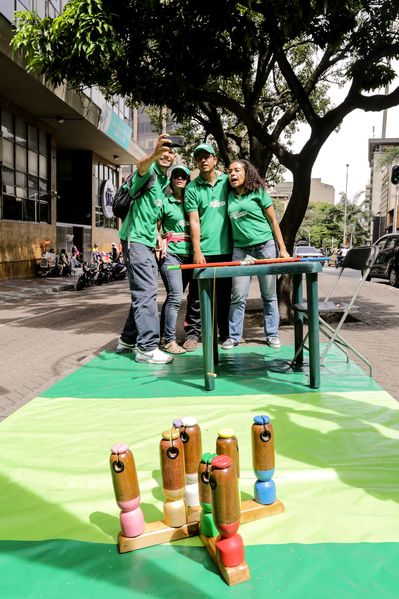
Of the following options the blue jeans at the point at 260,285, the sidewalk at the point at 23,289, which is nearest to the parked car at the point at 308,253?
the blue jeans at the point at 260,285

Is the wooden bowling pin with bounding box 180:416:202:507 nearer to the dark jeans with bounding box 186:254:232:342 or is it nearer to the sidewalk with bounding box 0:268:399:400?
the sidewalk with bounding box 0:268:399:400

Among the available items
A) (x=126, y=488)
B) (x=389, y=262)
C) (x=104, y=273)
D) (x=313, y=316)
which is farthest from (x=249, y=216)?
(x=104, y=273)

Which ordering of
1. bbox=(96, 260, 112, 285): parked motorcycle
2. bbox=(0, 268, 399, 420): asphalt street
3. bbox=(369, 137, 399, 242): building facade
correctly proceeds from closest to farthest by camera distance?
bbox=(0, 268, 399, 420): asphalt street < bbox=(96, 260, 112, 285): parked motorcycle < bbox=(369, 137, 399, 242): building facade

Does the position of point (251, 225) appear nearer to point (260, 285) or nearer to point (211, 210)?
point (211, 210)

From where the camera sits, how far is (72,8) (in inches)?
274

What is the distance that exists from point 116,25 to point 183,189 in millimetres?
3590

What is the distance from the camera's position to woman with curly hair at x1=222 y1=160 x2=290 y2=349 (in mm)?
5227

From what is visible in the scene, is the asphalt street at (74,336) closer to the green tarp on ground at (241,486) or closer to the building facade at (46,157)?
the green tarp on ground at (241,486)

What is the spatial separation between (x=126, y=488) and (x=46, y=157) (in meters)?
26.0

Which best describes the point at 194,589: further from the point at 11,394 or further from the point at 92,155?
the point at 92,155

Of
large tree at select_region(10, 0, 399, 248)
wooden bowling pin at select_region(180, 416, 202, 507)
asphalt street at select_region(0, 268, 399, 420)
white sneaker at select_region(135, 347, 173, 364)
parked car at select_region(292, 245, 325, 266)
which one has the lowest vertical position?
asphalt street at select_region(0, 268, 399, 420)

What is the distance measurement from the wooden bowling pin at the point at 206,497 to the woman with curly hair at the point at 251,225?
3.35m

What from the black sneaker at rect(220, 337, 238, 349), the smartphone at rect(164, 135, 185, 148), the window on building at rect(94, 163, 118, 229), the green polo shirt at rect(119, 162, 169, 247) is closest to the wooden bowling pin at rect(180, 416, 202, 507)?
the smartphone at rect(164, 135, 185, 148)

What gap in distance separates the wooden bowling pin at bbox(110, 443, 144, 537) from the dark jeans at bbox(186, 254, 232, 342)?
3.75 metres
